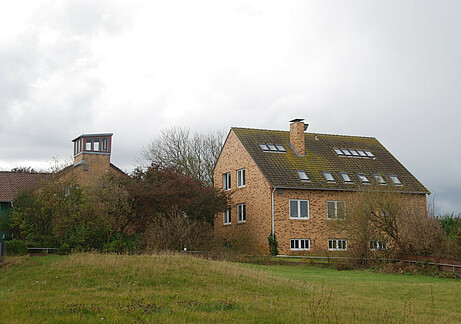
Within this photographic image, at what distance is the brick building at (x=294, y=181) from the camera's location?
33000mm

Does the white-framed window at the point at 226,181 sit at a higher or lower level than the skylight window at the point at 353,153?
lower

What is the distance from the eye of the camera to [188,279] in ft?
47.1

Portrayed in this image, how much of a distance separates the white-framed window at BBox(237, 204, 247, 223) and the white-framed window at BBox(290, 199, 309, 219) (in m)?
3.88

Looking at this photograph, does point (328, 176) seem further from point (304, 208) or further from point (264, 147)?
point (264, 147)

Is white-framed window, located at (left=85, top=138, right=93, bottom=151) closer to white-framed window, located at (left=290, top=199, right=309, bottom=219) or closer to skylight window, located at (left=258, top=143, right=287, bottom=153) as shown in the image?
skylight window, located at (left=258, top=143, right=287, bottom=153)

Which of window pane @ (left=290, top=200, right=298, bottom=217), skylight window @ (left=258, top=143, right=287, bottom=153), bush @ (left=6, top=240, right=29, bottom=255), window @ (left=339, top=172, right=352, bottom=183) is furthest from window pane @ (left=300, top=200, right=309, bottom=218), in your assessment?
bush @ (left=6, top=240, right=29, bottom=255)

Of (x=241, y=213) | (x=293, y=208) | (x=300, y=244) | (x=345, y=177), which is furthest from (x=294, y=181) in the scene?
(x=241, y=213)

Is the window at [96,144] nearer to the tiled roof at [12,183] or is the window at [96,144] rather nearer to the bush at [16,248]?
the tiled roof at [12,183]

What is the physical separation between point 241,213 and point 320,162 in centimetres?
663

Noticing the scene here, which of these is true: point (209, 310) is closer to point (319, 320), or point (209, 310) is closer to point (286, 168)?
point (319, 320)

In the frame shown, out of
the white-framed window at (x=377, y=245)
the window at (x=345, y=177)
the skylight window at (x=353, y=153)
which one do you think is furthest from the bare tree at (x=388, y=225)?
the skylight window at (x=353, y=153)

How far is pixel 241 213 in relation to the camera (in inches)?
1444

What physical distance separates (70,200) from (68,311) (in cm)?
1696

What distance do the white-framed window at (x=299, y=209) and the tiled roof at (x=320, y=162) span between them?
1.07 meters
